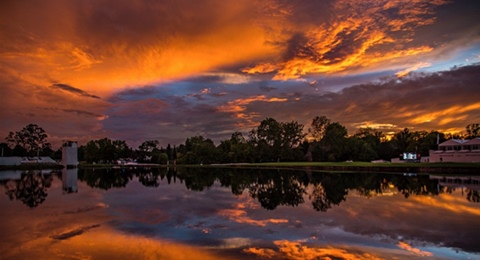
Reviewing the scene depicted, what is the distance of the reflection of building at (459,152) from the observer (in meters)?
72.6

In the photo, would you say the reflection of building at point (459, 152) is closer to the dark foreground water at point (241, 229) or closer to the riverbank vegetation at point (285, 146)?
the riverbank vegetation at point (285, 146)

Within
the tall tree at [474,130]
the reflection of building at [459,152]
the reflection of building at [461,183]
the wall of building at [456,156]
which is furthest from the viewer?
the tall tree at [474,130]

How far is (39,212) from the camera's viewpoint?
1878cm

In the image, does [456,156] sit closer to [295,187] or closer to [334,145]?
[334,145]

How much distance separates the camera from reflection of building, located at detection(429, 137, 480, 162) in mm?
72625

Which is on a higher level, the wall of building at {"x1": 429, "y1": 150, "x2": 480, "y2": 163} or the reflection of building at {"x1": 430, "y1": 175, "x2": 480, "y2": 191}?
the wall of building at {"x1": 429, "y1": 150, "x2": 480, "y2": 163}

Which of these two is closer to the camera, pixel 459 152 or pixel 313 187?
pixel 313 187

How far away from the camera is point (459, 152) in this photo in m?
76.4

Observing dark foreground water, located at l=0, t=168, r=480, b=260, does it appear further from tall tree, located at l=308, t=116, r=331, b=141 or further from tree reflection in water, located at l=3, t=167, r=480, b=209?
tall tree, located at l=308, t=116, r=331, b=141

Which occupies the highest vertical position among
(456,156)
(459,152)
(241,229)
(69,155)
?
(69,155)

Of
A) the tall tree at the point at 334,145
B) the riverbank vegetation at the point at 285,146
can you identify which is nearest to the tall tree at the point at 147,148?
the riverbank vegetation at the point at 285,146

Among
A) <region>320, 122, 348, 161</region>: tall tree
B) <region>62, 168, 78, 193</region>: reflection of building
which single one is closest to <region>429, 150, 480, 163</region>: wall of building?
<region>320, 122, 348, 161</region>: tall tree

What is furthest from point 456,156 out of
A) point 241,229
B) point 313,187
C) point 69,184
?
point 241,229

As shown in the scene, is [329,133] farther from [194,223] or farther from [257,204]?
[194,223]
